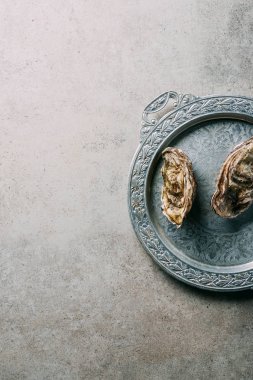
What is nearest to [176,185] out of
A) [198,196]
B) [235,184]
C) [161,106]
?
[198,196]

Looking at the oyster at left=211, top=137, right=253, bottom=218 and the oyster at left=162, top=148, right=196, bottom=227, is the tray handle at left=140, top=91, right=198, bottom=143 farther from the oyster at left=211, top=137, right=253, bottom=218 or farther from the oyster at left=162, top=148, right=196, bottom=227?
the oyster at left=211, top=137, right=253, bottom=218

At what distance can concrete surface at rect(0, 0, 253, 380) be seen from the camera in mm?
2375

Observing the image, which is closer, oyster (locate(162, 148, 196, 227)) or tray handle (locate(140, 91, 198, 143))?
oyster (locate(162, 148, 196, 227))

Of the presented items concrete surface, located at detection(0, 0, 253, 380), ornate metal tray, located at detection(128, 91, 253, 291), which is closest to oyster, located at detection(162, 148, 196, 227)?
ornate metal tray, located at detection(128, 91, 253, 291)

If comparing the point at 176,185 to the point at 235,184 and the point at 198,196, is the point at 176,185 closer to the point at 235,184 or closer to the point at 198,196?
the point at 198,196

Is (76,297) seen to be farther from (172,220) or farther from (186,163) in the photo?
(186,163)

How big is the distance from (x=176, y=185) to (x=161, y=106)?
1.18 ft

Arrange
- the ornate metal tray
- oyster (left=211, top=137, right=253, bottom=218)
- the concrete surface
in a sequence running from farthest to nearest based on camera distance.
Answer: the concrete surface
the ornate metal tray
oyster (left=211, top=137, right=253, bottom=218)

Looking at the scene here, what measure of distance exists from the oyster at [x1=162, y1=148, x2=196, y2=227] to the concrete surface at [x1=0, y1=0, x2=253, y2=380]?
0.79 feet

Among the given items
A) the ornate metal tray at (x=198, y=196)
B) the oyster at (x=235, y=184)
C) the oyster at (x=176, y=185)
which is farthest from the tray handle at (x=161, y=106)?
the oyster at (x=235, y=184)

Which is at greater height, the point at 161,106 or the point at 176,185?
the point at 161,106

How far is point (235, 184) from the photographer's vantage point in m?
2.14

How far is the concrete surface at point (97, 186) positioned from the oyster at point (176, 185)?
0.79 feet

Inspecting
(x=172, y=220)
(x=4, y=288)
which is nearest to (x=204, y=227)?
(x=172, y=220)
